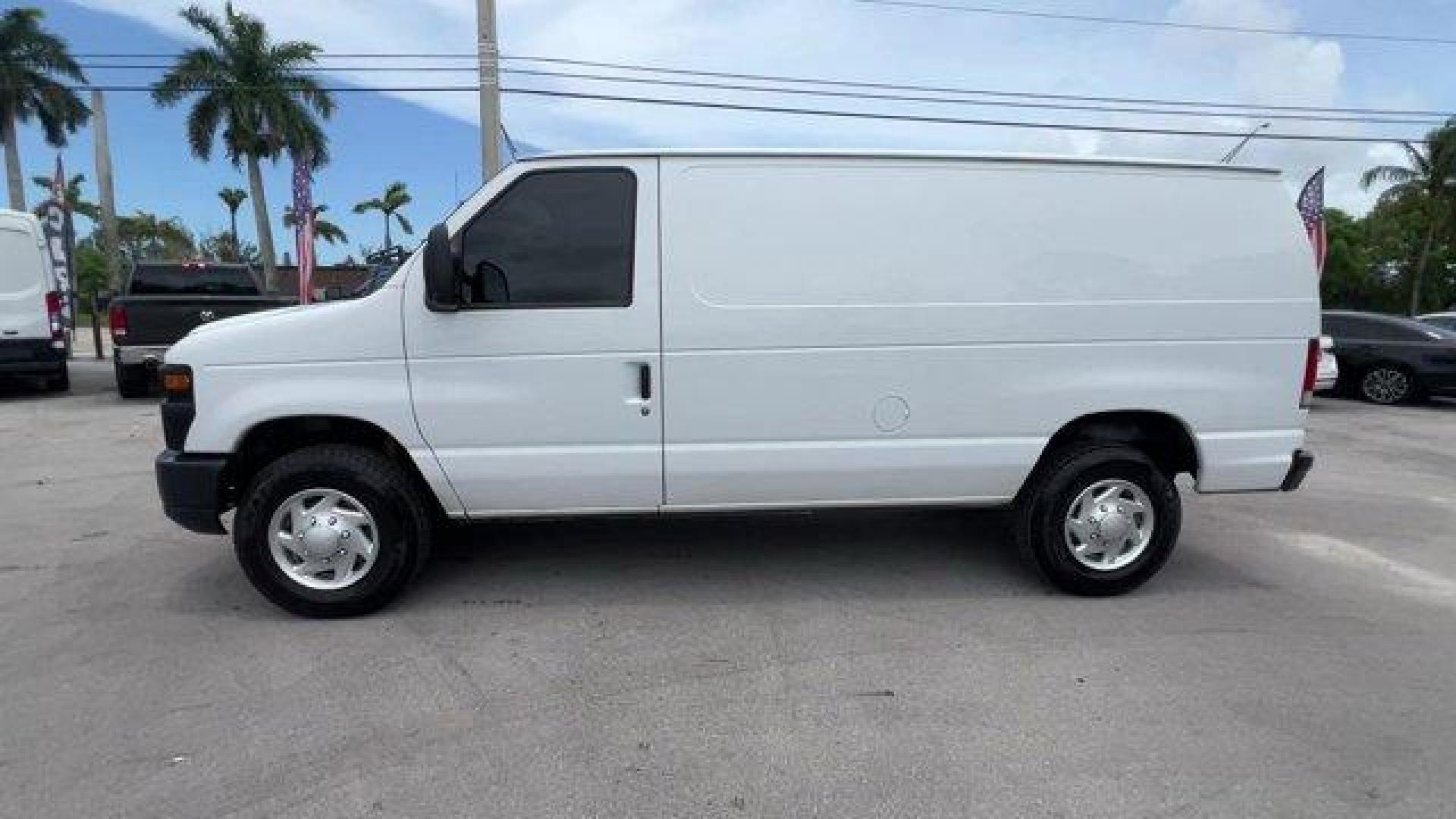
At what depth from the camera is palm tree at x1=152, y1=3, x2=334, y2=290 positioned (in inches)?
1242

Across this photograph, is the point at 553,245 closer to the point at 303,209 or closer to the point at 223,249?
the point at 303,209

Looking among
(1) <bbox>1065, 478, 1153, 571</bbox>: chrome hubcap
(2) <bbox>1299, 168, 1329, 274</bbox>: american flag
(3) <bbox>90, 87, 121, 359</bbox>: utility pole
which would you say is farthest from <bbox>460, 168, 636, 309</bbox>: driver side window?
(3) <bbox>90, 87, 121, 359</bbox>: utility pole

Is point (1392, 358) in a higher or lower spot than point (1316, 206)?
lower

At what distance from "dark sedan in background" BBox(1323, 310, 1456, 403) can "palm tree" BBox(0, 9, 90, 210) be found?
117ft

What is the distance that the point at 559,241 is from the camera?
412 cm

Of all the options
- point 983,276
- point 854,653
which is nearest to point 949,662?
point 854,653

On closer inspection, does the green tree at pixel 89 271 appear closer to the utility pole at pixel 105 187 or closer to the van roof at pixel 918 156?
the utility pole at pixel 105 187

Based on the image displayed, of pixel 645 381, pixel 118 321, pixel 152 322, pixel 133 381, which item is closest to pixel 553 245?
pixel 645 381

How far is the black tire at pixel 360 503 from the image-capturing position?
4137 mm

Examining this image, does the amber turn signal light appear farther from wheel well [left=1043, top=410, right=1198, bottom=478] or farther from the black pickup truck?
the black pickup truck

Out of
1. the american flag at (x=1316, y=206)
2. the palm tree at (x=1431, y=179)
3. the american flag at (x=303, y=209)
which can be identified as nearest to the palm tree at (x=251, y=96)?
the american flag at (x=303, y=209)

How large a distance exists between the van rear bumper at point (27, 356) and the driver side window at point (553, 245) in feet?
36.4

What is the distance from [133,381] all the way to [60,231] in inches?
389

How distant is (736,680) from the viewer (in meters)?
3.67
